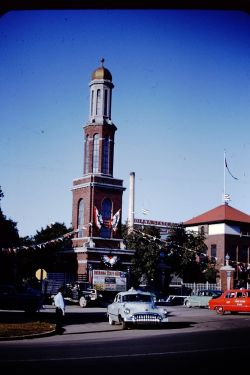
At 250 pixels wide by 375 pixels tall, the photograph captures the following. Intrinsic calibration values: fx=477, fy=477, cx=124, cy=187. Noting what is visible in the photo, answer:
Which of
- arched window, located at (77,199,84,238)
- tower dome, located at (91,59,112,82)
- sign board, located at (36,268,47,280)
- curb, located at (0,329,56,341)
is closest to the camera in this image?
curb, located at (0,329,56,341)

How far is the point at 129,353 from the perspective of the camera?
36.4ft

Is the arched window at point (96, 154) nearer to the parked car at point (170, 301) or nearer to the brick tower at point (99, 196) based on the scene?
the brick tower at point (99, 196)

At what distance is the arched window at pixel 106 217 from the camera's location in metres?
46.1

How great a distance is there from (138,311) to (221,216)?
50.5 m

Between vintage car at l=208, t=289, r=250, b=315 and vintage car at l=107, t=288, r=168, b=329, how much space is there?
35.2 ft

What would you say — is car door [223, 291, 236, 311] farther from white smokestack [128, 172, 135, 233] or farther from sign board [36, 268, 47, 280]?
white smokestack [128, 172, 135, 233]

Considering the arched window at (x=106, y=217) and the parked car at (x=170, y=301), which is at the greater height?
the arched window at (x=106, y=217)

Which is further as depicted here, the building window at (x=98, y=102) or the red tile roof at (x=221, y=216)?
the red tile roof at (x=221, y=216)

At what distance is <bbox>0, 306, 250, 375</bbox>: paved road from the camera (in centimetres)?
912

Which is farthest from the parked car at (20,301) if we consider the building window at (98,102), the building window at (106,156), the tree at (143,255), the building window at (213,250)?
the building window at (213,250)

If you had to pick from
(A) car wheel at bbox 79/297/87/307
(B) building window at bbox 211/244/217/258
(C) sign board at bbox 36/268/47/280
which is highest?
(B) building window at bbox 211/244/217/258

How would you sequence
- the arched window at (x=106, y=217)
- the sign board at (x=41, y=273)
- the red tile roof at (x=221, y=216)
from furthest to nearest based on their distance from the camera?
the red tile roof at (x=221, y=216)
the arched window at (x=106, y=217)
the sign board at (x=41, y=273)

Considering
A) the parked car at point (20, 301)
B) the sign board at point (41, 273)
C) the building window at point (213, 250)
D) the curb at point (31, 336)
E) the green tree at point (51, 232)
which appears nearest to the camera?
the curb at point (31, 336)

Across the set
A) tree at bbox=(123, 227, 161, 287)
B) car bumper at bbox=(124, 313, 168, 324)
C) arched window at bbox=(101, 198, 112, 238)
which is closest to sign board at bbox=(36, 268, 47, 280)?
car bumper at bbox=(124, 313, 168, 324)
